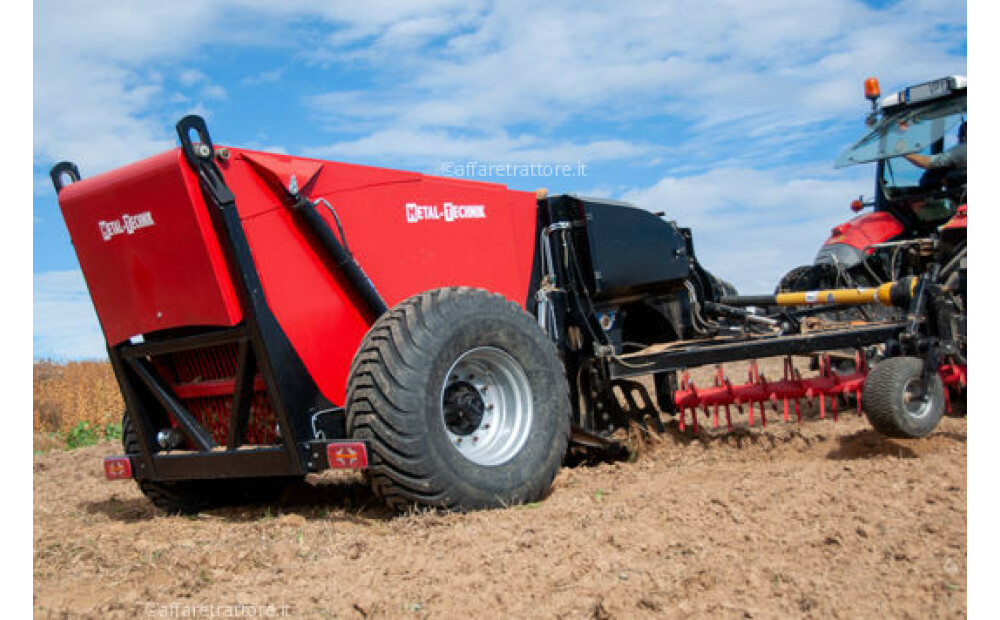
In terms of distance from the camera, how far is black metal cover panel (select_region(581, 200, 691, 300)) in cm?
592

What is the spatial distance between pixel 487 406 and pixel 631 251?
2.02 m

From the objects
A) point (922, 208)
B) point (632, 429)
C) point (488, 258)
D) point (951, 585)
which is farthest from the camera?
point (922, 208)

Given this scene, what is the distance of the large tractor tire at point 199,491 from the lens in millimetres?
5137

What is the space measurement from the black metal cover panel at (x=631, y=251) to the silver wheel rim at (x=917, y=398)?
1.93 meters

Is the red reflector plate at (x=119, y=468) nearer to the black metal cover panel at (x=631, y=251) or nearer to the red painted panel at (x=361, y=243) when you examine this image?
the red painted panel at (x=361, y=243)

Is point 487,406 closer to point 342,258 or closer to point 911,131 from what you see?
point 342,258

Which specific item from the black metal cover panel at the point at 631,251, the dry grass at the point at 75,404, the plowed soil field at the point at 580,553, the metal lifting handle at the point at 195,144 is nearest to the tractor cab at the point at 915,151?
the black metal cover panel at the point at 631,251

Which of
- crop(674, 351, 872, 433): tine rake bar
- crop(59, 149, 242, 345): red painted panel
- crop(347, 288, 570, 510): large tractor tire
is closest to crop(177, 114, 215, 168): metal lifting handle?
crop(59, 149, 242, 345): red painted panel

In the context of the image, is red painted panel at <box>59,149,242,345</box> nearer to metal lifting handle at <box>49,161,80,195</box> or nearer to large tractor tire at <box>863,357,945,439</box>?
metal lifting handle at <box>49,161,80,195</box>

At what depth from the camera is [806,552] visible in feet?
10.6

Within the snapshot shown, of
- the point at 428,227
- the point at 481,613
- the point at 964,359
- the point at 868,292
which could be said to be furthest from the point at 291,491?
the point at 964,359

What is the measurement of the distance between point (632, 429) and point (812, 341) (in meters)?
1.36

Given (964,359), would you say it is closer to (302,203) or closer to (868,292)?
(868,292)
